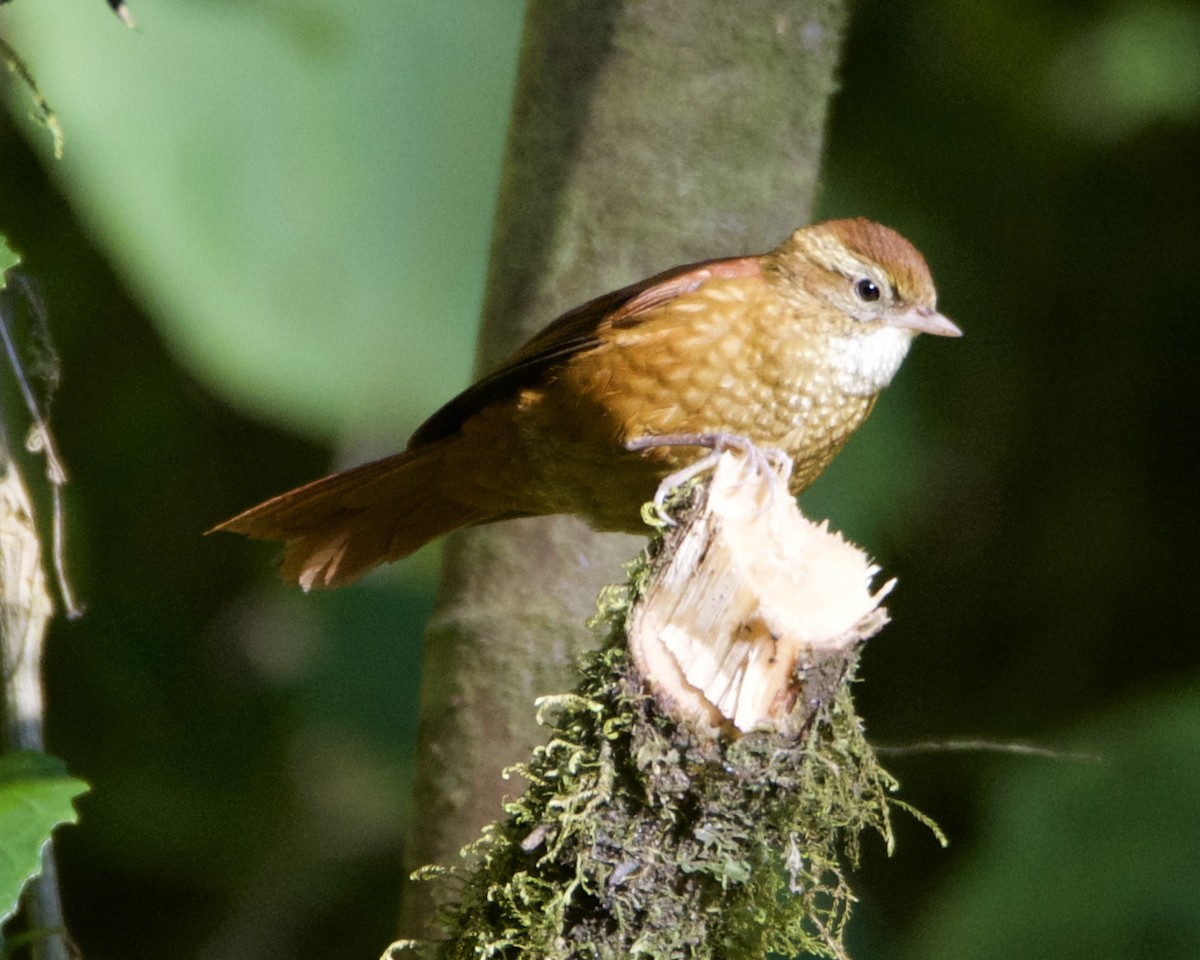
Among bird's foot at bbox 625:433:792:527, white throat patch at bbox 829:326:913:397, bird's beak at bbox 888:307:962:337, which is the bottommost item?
bird's foot at bbox 625:433:792:527

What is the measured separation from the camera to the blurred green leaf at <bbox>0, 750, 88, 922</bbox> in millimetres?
1557

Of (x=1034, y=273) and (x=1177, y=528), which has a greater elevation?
(x=1034, y=273)

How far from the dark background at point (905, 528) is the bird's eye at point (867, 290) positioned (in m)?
0.72

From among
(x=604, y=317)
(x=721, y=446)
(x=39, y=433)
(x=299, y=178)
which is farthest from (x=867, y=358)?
(x=39, y=433)

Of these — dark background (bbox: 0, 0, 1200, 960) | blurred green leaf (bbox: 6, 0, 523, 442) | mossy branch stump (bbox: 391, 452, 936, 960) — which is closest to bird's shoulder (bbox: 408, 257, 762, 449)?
blurred green leaf (bbox: 6, 0, 523, 442)

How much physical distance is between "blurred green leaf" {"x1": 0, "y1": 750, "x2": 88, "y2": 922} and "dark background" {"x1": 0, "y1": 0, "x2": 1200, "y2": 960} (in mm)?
1518

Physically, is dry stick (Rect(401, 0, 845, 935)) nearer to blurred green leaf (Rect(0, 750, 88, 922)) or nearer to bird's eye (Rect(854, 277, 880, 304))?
bird's eye (Rect(854, 277, 880, 304))

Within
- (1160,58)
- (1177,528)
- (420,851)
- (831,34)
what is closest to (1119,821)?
(1177,528)

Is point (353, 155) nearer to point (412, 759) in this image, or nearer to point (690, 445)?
point (690, 445)

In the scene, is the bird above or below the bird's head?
below

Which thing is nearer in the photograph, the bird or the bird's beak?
the bird

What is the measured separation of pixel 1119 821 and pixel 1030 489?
130cm

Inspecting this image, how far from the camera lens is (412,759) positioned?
3777mm

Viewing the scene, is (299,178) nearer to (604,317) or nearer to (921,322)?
(604,317)
